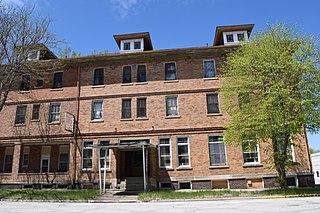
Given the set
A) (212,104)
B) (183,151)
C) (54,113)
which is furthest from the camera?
(54,113)

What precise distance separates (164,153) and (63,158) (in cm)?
837

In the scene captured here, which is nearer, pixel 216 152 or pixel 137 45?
pixel 216 152

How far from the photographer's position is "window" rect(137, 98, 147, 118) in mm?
19953

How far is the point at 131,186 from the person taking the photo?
60.6 feet

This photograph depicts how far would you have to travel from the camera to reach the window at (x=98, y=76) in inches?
836

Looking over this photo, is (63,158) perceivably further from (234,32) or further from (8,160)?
(234,32)

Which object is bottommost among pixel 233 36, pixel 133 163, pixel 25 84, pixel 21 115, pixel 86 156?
pixel 133 163

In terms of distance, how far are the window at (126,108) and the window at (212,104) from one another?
6176 mm

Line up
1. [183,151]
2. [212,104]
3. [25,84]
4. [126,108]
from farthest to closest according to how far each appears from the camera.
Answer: [25,84] < [126,108] < [212,104] < [183,151]

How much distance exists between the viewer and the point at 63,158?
20.7 metres

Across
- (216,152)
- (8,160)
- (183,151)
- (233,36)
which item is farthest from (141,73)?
(8,160)

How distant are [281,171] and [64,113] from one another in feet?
53.4

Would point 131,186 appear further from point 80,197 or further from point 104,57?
point 104,57

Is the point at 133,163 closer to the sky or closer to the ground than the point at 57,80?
closer to the ground
